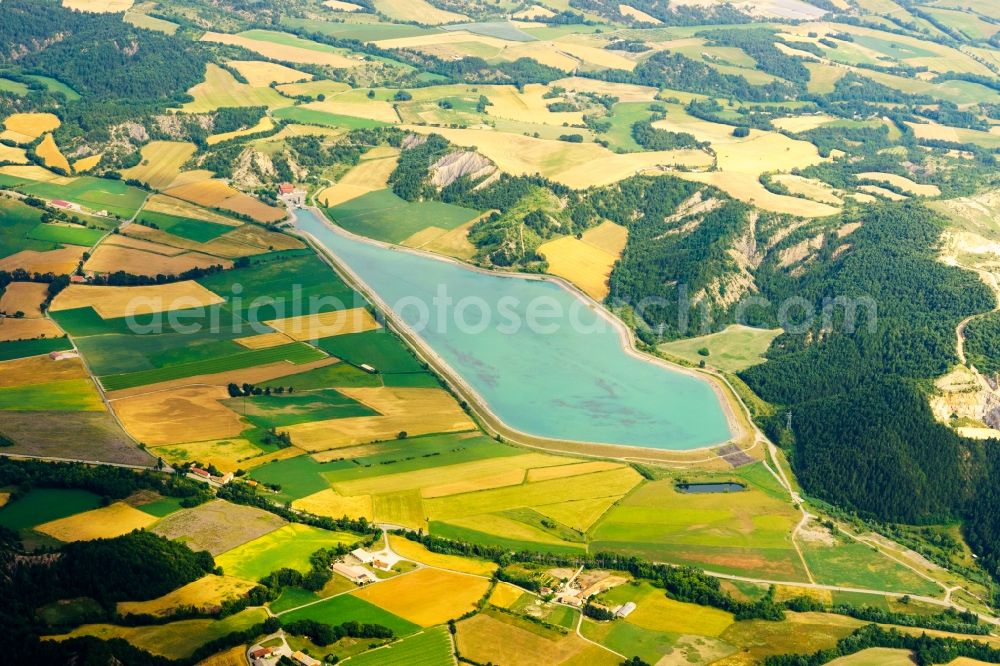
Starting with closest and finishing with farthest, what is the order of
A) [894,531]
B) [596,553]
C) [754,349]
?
[596,553], [894,531], [754,349]

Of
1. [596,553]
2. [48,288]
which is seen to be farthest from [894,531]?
[48,288]

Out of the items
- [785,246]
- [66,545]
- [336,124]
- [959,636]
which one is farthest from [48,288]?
[959,636]

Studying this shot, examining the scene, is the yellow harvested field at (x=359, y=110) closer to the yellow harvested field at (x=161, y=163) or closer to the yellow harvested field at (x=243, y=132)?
the yellow harvested field at (x=243, y=132)

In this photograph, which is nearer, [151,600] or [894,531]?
[151,600]

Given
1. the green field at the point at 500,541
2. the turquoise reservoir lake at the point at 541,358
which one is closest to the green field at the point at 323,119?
the turquoise reservoir lake at the point at 541,358

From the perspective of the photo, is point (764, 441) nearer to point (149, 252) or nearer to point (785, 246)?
point (785, 246)

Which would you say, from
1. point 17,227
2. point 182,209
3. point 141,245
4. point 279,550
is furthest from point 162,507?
point 182,209

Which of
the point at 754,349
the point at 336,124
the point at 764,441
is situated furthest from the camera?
the point at 336,124
